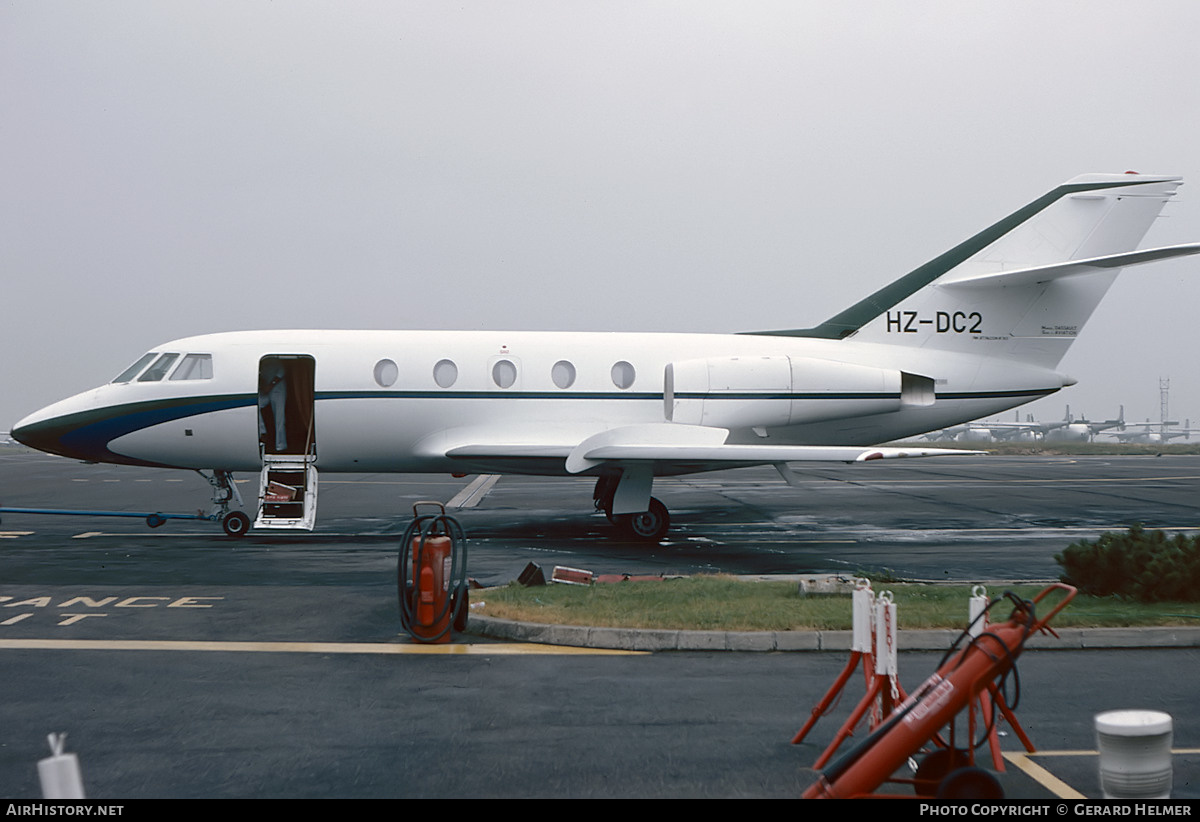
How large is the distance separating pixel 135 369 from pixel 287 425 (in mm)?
2818

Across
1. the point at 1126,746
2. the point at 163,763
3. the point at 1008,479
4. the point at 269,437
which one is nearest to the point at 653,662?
the point at 163,763

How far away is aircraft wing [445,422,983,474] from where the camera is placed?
15.9 meters

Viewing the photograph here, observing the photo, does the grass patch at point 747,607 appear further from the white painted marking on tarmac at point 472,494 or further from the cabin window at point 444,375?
the white painted marking on tarmac at point 472,494

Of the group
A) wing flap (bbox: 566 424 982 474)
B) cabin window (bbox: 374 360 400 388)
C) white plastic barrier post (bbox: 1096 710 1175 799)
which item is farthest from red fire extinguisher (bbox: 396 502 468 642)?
cabin window (bbox: 374 360 400 388)

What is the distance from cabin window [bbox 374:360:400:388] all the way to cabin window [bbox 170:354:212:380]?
2873 millimetres

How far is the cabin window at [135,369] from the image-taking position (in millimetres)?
17752

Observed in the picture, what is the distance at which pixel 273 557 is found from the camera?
15039mm

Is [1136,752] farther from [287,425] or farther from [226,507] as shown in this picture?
[226,507]

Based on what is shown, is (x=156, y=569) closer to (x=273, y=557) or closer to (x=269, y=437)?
(x=273, y=557)

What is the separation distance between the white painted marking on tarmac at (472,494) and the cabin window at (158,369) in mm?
8273

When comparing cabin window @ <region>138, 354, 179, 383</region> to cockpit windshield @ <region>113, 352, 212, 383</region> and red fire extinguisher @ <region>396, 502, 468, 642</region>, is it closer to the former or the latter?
cockpit windshield @ <region>113, 352, 212, 383</region>

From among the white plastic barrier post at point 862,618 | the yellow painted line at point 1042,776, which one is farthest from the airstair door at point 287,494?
the yellow painted line at point 1042,776

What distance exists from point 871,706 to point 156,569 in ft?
35.0

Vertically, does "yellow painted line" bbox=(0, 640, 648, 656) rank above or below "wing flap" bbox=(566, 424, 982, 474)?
below
